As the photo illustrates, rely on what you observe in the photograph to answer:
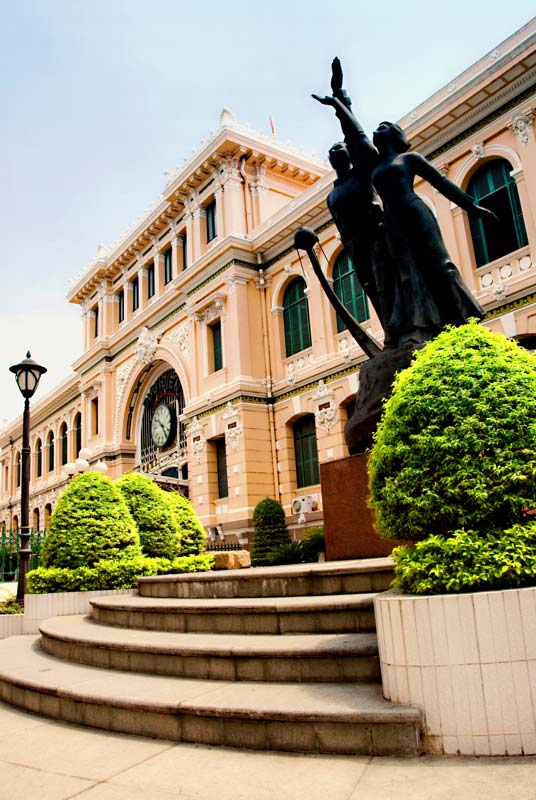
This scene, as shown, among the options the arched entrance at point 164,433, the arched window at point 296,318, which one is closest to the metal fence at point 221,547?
the arched entrance at point 164,433

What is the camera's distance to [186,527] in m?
11.9

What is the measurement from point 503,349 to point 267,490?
18612 millimetres

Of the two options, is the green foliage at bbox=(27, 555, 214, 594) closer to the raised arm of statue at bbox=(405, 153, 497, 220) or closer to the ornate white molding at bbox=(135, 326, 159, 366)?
the raised arm of statue at bbox=(405, 153, 497, 220)

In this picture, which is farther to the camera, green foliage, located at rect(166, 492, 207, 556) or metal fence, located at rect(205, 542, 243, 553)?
metal fence, located at rect(205, 542, 243, 553)

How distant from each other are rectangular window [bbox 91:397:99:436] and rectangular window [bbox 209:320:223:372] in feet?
40.1

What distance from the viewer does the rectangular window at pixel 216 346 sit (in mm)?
24500

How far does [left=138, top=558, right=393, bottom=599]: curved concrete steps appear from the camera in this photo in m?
5.15

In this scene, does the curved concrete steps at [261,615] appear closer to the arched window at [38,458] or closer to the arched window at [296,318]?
the arched window at [296,318]

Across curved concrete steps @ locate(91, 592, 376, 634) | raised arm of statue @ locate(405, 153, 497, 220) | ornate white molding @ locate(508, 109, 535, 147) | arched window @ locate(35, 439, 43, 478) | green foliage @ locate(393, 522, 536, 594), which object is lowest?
curved concrete steps @ locate(91, 592, 376, 634)

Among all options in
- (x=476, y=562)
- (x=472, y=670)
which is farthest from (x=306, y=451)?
(x=472, y=670)

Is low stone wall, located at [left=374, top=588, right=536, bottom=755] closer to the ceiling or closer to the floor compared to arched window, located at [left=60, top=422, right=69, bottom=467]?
closer to the floor

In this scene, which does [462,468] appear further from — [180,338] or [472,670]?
[180,338]

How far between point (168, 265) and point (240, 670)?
26559 mm

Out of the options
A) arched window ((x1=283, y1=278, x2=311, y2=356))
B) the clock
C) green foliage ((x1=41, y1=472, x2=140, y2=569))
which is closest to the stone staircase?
green foliage ((x1=41, y1=472, x2=140, y2=569))
